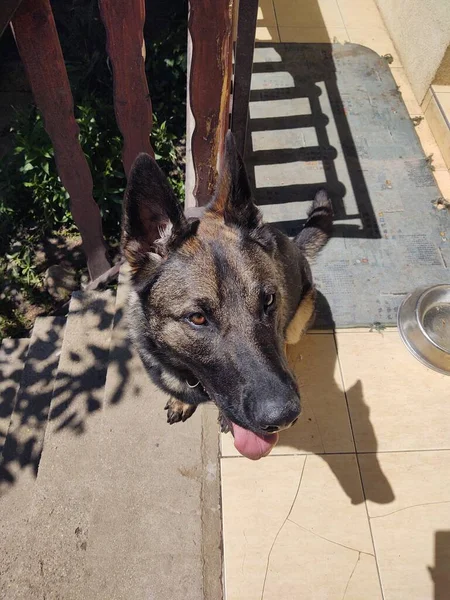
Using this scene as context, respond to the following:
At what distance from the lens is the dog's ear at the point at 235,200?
2615mm

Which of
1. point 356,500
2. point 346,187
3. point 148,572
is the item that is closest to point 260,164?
point 346,187

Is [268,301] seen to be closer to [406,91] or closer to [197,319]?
[197,319]

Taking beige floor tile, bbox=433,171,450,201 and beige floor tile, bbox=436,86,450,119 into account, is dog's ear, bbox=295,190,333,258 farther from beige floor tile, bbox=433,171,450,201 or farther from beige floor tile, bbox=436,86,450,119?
beige floor tile, bbox=436,86,450,119

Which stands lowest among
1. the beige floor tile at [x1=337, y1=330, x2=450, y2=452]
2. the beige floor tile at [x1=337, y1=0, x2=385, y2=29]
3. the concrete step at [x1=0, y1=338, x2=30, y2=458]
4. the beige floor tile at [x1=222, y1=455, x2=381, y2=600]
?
the concrete step at [x1=0, y1=338, x2=30, y2=458]

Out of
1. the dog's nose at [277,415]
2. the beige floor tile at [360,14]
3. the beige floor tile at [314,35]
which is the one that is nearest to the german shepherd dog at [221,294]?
the dog's nose at [277,415]

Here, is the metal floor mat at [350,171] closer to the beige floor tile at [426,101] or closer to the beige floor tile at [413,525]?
the beige floor tile at [426,101]

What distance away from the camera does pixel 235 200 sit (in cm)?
272

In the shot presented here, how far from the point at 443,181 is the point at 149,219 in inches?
157

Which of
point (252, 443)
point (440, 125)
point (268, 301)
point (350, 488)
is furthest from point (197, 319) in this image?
point (440, 125)

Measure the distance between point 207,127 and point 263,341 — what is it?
6.96ft

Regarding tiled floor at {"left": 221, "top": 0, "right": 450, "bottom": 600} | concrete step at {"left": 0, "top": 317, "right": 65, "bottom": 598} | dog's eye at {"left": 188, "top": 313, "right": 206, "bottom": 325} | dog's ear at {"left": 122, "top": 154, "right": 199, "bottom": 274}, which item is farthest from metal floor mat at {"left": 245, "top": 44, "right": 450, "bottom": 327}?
concrete step at {"left": 0, "top": 317, "right": 65, "bottom": 598}

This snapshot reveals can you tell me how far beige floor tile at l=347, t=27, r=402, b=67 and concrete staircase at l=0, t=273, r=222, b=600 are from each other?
17.0ft

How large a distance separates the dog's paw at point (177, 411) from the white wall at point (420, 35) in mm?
5008

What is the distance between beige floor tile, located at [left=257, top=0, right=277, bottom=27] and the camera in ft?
21.1
